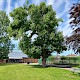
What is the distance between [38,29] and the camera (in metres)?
40.0

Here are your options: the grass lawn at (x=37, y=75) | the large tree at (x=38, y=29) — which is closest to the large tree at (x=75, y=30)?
the grass lawn at (x=37, y=75)

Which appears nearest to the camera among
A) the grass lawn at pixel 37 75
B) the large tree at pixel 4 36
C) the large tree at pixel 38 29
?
the grass lawn at pixel 37 75

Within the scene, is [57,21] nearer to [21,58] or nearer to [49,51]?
[49,51]

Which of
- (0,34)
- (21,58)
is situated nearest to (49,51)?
(0,34)

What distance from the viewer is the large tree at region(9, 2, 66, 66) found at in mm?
39625

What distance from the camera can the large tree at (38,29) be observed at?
3962 centimetres

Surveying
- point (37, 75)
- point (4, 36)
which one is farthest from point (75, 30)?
point (4, 36)

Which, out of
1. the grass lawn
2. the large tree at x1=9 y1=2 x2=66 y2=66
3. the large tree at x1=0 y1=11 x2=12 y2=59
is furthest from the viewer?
the large tree at x1=0 y1=11 x2=12 y2=59

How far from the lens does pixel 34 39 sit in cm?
4081

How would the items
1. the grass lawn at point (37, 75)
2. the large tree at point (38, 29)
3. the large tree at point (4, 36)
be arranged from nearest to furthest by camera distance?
the grass lawn at point (37, 75), the large tree at point (38, 29), the large tree at point (4, 36)

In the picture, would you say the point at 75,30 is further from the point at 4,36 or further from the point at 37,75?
the point at 4,36

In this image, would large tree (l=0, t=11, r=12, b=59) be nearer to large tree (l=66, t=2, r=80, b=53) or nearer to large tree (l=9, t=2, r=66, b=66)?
large tree (l=9, t=2, r=66, b=66)

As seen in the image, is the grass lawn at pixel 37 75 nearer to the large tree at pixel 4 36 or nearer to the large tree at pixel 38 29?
the large tree at pixel 38 29

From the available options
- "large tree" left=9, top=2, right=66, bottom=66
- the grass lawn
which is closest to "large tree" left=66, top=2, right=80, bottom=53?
the grass lawn
